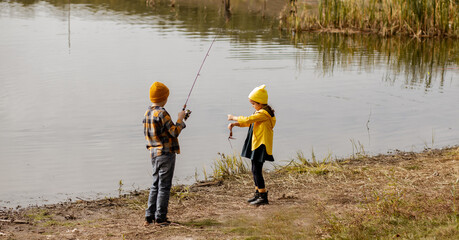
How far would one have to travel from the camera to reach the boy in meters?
5.78

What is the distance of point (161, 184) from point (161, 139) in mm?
421

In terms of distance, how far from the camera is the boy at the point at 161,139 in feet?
19.0

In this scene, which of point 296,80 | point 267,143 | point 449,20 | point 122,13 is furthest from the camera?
point 122,13

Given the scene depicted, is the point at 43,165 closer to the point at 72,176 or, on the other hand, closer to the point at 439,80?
the point at 72,176

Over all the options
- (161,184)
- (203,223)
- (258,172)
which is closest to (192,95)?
(258,172)

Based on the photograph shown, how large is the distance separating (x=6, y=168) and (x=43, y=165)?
0.49m

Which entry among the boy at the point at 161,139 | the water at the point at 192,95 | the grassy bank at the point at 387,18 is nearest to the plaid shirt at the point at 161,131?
the boy at the point at 161,139

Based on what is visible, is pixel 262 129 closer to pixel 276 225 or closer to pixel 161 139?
pixel 276 225

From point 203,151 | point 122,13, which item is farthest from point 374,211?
point 122,13

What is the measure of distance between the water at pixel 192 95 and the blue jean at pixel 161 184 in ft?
6.95

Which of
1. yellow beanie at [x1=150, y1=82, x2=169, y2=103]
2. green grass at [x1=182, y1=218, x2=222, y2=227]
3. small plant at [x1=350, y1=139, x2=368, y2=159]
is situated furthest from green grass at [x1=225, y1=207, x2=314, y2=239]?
small plant at [x1=350, y1=139, x2=368, y2=159]

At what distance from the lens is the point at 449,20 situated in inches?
915

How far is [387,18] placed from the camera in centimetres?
2414

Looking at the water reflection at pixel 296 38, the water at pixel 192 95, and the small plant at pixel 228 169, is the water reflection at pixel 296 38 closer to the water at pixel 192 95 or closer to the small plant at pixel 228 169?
the water at pixel 192 95
